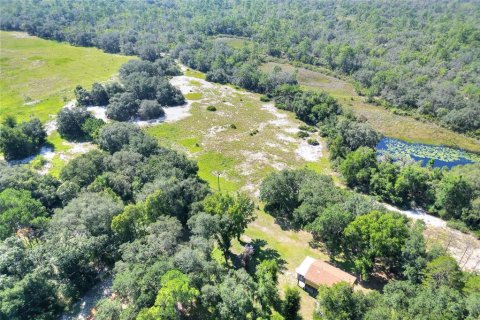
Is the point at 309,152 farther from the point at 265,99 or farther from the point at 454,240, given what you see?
the point at 265,99

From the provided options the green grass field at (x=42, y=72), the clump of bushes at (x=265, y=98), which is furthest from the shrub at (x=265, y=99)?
the green grass field at (x=42, y=72)

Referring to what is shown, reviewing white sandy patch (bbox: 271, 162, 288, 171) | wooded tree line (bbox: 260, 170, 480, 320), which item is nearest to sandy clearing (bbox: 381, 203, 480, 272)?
wooded tree line (bbox: 260, 170, 480, 320)

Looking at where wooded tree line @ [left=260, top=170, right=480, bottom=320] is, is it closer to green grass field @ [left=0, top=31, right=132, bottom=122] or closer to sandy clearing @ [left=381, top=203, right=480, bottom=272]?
sandy clearing @ [left=381, top=203, right=480, bottom=272]

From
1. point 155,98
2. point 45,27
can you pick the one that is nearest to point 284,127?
point 155,98

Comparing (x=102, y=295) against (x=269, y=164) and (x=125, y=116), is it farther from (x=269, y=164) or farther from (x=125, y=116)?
(x=125, y=116)

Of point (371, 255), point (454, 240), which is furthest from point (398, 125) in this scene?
point (371, 255)
